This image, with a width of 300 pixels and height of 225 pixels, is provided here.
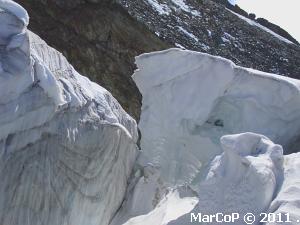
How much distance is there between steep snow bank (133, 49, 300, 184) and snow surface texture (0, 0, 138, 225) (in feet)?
1.65

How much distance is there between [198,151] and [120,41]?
6.52 metres

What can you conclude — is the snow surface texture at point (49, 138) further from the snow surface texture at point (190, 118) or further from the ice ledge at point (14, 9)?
the snow surface texture at point (190, 118)

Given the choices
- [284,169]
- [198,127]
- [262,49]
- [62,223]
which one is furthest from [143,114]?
[262,49]

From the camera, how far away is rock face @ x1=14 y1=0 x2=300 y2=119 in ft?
36.1

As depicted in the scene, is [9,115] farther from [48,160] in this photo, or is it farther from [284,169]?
[284,169]

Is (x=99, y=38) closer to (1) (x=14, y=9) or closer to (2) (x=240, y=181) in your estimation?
(1) (x=14, y=9)

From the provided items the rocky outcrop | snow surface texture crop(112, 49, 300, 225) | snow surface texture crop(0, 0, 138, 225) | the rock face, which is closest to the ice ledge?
snow surface texture crop(0, 0, 138, 225)

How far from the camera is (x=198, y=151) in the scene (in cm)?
495

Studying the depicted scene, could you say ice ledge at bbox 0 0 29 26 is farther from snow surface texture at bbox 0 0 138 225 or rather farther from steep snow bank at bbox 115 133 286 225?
steep snow bank at bbox 115 133 286 225

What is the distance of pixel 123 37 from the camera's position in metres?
11.2

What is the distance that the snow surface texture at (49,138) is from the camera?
388cm

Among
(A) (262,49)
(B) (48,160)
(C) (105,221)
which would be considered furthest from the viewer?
(A) (262,49)

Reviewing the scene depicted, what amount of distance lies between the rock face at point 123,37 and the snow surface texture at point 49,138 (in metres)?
6.39

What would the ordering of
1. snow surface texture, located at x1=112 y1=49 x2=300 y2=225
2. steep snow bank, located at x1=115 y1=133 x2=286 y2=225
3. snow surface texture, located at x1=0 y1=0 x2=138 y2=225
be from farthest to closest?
snow surface texture, located at x1=112 y1=49 x2=300 y2=225
snow surface texture, located at x1=0 y1=0 x2=138 y2=225
steep snow bank, located at x1=115 y1=133 x2=286 y2=225
